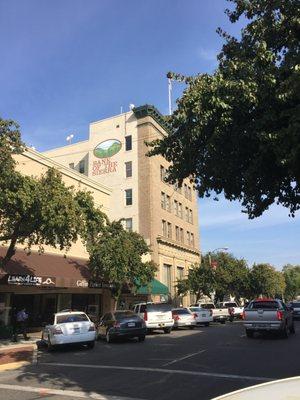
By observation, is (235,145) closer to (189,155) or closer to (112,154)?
(189,155)

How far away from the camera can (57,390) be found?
10.5 meters

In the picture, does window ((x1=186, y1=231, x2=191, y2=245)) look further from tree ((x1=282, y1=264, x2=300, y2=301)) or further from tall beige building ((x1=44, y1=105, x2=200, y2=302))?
tree ((x1=282, y1=264, x2=300, y2=301))

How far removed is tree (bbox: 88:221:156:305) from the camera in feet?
99.5

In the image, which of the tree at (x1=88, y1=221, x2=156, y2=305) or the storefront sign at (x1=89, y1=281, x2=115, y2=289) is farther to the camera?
the tree at (x1=88, y1=221, x2=156, y2=305)

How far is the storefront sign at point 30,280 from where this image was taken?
2303 centimetres

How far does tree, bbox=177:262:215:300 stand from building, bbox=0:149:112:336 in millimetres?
14427

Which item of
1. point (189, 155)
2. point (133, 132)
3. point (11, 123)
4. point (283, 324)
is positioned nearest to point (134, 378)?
point (189, 155)

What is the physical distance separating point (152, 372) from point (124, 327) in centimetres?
965

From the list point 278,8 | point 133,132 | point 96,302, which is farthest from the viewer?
point 133,132

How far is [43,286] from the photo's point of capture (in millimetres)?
25922

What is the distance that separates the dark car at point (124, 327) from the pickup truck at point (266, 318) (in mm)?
4724

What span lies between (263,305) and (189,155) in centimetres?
1398

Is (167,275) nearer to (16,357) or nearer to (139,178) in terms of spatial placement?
(139,178)

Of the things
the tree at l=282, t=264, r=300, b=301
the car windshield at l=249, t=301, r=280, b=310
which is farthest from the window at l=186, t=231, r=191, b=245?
the tree at l=282, t=264, r=300, b=301
